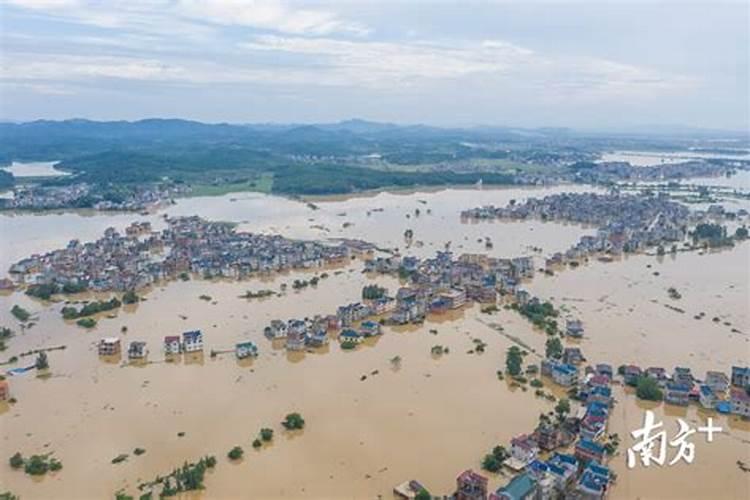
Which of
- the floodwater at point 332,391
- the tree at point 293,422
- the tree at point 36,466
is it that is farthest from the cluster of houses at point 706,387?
the tree at point 36,466

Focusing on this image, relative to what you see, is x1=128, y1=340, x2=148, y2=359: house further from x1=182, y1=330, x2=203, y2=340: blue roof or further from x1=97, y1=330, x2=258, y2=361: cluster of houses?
x1=182, y1=330, x2=203, y2=340: blue roof

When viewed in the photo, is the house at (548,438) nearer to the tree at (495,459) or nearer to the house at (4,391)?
the tree at (495,459)

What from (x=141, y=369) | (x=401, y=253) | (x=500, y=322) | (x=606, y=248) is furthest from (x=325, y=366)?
(x=606, y=248)

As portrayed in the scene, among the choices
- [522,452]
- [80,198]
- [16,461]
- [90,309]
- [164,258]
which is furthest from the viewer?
[80,198]

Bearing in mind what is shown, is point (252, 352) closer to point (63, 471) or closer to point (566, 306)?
point (63, 471)

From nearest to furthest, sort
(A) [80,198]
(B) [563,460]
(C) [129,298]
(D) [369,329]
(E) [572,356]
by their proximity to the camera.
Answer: (B) [563,460] < (E) [572,356] < (D) [369,329] < (C) [129,298] < (A) [80,198]

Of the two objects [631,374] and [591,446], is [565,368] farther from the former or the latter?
[591,446]

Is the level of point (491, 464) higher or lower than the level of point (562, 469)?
lower

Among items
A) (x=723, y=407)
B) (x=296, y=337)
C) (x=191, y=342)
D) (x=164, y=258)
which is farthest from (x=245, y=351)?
(x=164, y=258)
